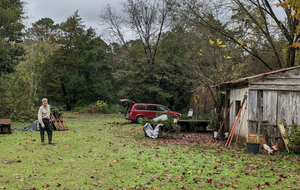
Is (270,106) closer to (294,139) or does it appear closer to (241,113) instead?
(241,113)

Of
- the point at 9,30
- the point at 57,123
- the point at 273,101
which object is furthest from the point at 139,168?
the point at 9,30

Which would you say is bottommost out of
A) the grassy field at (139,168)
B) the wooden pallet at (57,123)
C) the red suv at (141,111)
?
the grassy field at (139,168)

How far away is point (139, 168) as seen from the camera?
7.25 metres

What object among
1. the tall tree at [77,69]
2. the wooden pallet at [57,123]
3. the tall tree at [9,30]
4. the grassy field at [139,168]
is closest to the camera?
the grassy field at [139,168]

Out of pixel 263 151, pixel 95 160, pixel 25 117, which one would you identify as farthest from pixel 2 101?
pixel 263 151

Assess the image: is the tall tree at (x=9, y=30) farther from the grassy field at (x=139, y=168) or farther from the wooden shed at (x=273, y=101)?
the wooden shed at (x=273, y=101)

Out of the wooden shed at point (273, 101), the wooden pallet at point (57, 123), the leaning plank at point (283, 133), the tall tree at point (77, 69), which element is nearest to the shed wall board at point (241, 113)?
the wooden shed at point (273, 101)

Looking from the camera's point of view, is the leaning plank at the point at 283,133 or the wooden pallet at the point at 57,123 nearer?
the leaning plank at the point at 283,133

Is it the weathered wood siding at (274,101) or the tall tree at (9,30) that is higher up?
the tall tree at (9,30)

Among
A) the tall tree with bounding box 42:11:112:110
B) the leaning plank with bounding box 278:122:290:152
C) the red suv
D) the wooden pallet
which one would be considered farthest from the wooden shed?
the tall tree with bounding box 42:11:112:110

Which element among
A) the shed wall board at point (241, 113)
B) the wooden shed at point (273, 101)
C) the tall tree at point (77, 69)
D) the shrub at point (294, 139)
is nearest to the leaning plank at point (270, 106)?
the wooden shed at point (273, 101)

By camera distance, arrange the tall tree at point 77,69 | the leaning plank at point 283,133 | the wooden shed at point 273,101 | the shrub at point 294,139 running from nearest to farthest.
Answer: the shrub at point 294,139, the leaning plank at point 283,133, the wooden shed at point 273,101, the tall tree at point 77,69

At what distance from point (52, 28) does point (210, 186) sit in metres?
53.5

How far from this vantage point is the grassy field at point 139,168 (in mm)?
5844
